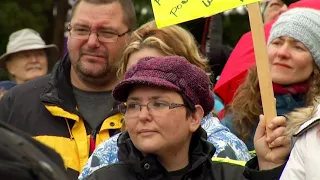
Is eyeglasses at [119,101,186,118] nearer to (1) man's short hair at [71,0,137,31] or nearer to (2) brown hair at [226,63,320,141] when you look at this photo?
(2) brown hair at [226,63,320,141]

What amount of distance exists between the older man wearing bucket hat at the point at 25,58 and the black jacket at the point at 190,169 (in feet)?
15.4

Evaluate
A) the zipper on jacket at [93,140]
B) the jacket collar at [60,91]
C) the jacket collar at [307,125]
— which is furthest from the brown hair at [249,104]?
the jacket collar at [307,125]

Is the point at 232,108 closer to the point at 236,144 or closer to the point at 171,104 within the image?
the point at 236,144

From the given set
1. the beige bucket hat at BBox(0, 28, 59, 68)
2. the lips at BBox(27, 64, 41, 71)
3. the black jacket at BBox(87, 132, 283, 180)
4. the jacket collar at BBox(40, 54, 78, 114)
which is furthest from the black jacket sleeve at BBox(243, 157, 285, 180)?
the beige bucket hat at BBox(0, 28, 59, 68)

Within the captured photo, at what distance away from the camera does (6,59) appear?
8.67 metres

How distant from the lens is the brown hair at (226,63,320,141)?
491 cm

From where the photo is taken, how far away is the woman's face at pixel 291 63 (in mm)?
4855

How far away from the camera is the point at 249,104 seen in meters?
4.98

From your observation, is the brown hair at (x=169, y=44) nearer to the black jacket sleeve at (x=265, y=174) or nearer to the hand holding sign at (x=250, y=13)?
the hand holding sign at (x=250, y=13)

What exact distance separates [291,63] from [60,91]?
1.29 m

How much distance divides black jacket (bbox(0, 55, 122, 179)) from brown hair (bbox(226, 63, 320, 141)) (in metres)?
0.66

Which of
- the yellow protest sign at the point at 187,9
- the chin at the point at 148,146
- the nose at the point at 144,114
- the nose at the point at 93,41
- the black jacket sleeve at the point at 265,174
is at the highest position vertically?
the yellow protest sign at the point at 187,9

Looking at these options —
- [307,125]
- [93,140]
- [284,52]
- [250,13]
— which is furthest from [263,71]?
[93,140]

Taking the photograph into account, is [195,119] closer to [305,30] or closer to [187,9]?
[187,9]
